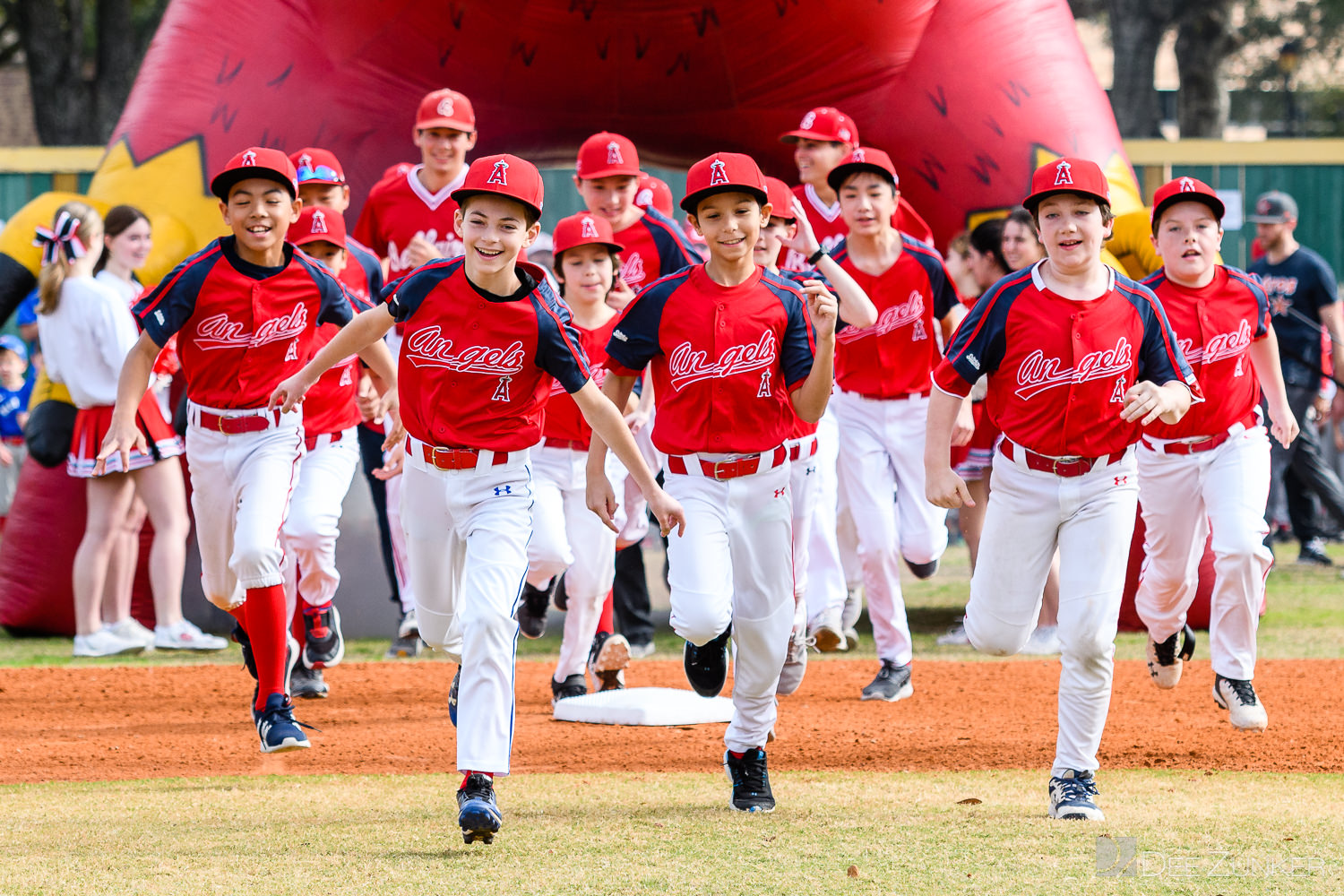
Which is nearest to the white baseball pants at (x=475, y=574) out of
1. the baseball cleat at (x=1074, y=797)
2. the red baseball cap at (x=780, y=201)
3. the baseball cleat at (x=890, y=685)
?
the baseball cleat at (x=1074, y=797)

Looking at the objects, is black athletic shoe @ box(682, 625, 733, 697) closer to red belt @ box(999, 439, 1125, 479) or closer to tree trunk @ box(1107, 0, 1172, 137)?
red belt @ box(999, 439, 1125, 479)

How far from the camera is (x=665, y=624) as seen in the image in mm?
8961

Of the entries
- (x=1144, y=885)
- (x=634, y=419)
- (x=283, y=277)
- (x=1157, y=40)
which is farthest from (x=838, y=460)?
(x=1157, y=40)

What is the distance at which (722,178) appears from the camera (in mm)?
4660

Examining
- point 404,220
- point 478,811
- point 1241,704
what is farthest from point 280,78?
point 1241,704

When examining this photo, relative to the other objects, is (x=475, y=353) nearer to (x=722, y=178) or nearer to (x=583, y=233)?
(x=722, y=178)

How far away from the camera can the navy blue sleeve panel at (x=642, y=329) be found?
4.80 metres

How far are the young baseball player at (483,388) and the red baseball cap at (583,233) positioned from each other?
154cm

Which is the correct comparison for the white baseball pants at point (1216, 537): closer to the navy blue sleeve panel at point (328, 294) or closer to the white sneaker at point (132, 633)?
the navy blue sleeve panel at point (328, 294)

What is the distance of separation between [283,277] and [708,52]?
12.2ft

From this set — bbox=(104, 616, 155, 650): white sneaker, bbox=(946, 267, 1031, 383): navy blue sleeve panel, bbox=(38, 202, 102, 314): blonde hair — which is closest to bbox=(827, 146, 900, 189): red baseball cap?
bbox=(946, 267, 1031, 383): navy blue sleeve panel

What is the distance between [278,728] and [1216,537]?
334 cm

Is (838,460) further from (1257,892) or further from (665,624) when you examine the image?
(1257,892)

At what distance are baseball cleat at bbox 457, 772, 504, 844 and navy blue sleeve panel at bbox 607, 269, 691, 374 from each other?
137cm
